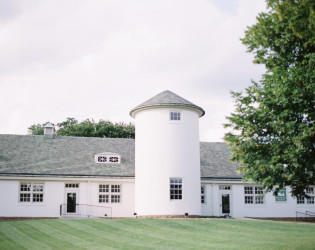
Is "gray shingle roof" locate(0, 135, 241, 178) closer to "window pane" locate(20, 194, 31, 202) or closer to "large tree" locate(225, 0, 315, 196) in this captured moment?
"window pane" locate(20, 194, 31, 202)

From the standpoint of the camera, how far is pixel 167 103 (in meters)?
26.9

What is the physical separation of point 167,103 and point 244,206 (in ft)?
35.8

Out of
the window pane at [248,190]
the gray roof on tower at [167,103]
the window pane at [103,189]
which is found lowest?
the window pane at [248,190]

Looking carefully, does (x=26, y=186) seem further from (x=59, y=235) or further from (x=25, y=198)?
(x=59, y=235)

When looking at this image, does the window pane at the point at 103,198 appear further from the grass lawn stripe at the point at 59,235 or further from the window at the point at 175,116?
the window at the point at 175,116

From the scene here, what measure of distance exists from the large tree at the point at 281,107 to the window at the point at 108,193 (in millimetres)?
16468

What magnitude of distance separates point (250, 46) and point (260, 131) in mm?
3393

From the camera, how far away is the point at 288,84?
547 inches

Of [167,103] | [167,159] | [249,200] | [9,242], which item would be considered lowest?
[9,242]

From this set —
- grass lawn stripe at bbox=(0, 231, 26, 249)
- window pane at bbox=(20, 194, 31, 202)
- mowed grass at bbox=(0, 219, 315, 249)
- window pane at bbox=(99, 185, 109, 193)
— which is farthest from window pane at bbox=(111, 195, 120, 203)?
grass lawn stripe at bbox=(0, 231, 26, 249)

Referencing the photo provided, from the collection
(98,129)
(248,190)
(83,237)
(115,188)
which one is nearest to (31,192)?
(115,188)

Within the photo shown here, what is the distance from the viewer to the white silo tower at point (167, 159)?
26406mm

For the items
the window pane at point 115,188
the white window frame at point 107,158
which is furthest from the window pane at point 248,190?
the white window frame at point 107,158

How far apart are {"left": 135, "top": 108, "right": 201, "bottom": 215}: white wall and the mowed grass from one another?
363cm
